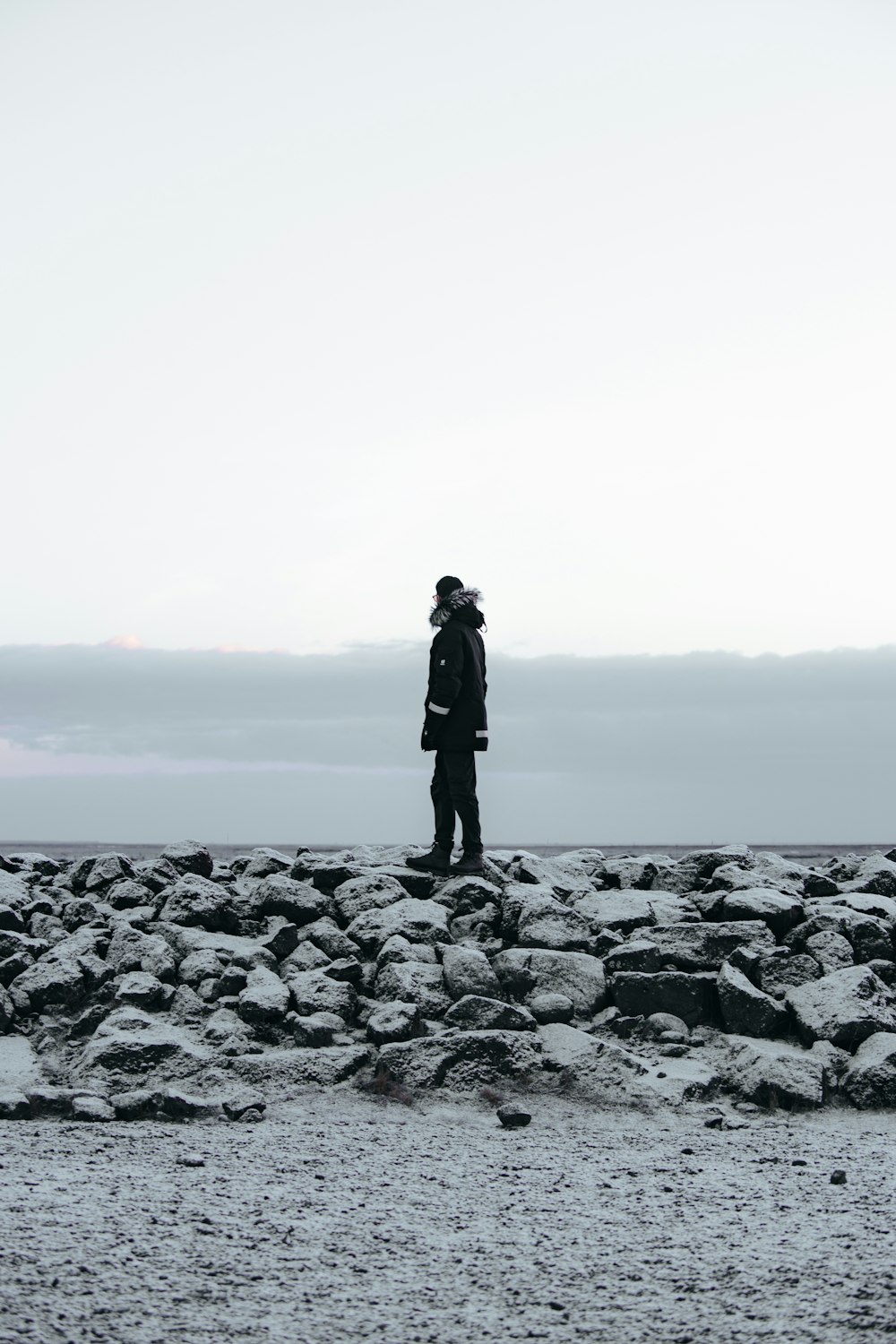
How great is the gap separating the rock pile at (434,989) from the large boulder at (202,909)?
2 cm

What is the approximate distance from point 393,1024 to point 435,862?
2.80 metres

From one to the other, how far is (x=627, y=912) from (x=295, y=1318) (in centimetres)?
557

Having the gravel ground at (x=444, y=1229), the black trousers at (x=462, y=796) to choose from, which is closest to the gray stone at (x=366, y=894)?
the black trousers at (x=462, y=796)

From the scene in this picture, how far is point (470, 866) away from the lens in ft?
33.0

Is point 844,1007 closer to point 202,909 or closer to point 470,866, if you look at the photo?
point 470,866

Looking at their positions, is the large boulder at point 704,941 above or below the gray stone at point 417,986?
above

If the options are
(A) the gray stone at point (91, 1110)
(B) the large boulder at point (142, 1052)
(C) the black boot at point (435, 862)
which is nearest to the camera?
(A) the gray stone at point (91, 1110)


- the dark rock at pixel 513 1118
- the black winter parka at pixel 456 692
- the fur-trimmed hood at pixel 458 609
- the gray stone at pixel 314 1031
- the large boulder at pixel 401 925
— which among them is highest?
the fur-trimmed hood at pixel 458 609

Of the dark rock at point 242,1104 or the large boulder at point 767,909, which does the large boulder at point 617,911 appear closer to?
the large boulder at point 767,909

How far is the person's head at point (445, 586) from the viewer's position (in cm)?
1026

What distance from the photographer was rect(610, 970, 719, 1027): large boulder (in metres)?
8.15

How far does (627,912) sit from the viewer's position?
9500mm

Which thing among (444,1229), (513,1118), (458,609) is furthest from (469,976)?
(458,609)

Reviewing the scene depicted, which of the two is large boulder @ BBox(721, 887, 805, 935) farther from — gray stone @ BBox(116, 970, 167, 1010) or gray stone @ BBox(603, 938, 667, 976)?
gray stone @ BBox(116, 970, 167, 1010)
